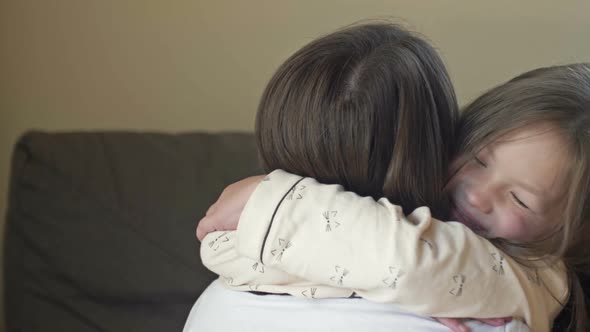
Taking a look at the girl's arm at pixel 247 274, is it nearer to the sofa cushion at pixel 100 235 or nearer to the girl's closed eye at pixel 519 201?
the girl's closed eye at pixel 519 201

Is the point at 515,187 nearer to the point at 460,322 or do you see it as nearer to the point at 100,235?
the point at 460,322

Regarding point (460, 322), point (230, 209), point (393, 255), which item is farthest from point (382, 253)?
point (230, 209)

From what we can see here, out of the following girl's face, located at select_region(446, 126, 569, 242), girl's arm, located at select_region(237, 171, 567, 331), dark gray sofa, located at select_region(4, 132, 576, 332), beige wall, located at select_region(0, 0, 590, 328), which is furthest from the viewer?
beige wall, located at select_region(0, 0, 590, 328)

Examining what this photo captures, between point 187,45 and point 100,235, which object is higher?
point 187,45

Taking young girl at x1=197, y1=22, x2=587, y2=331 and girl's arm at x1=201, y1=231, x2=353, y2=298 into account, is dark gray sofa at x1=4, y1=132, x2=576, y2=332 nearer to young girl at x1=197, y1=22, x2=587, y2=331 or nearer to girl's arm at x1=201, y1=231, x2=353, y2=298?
girl's arm at x1=201, y1=231, x2=353, y2=298

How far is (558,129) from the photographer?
2.60 ft

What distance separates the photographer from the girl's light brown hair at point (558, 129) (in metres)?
0.79

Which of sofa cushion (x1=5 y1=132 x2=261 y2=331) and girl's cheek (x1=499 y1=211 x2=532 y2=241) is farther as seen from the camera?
sofa cushion (x1=5 y1=132 x2=261 y2=331)

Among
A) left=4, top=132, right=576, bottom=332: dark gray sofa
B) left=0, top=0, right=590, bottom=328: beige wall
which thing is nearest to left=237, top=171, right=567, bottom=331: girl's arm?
left=4, top=132, right=576, bottom=332: dark gray sofa

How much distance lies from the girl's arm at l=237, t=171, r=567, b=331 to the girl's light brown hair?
0.32 ft

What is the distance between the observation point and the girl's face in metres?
0.79

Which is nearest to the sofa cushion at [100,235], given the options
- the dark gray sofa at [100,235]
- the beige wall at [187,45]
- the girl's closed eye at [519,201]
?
the dark gray sofa at [100,235]

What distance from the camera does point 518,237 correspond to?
2.74ft

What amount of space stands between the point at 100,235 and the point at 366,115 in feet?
2.13
